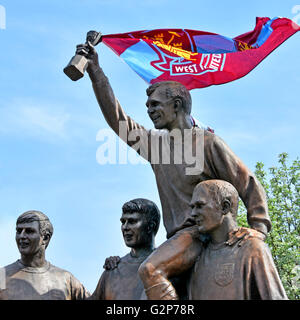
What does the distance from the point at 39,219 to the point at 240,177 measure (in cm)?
280

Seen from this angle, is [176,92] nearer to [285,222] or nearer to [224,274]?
[224,274]

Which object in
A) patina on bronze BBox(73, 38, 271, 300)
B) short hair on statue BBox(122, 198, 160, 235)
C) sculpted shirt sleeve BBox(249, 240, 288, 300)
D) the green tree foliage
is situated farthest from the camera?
the green tree foliage

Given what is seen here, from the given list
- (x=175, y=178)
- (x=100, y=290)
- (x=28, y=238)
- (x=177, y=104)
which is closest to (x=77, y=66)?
(x=177, y=104)

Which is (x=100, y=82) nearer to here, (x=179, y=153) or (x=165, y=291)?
(x=179, y=153)

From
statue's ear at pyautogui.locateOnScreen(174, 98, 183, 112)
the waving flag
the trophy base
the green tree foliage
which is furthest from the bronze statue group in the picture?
the green tree foliage

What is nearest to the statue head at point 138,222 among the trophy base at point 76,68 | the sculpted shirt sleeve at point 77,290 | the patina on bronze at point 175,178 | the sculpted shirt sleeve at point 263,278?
the patina on bronze at point 175,178

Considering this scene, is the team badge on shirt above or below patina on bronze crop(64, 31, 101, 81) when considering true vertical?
below

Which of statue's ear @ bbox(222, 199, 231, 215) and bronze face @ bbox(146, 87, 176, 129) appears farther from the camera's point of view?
bronze face @ bbox(146, 87, 176, 129)

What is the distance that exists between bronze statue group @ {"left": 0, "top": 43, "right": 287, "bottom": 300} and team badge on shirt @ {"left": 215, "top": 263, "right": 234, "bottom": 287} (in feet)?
0.04

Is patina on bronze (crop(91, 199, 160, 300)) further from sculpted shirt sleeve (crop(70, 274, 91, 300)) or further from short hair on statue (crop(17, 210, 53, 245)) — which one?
short hair on statue (crop(17, 210, 53, 245))

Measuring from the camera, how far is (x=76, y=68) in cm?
824

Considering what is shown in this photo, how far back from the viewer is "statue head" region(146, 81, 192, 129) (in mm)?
8383

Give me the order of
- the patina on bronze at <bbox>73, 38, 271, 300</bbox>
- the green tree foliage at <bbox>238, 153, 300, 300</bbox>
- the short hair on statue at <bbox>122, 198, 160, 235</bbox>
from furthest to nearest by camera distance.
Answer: the green tree foliage at <bbox>238, 153, 300, 300</bbox> → the short hair on statue at <bbox>122, 198, 160, 235</bbox> → the patina on bronze at <bbox>73, 38, 271, 300</bbox>

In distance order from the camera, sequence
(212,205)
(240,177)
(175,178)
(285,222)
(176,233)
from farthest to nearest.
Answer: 1. (285,222)
2. (175,178)
3. (240,177)
4. (176,233)
5. (212,205)
